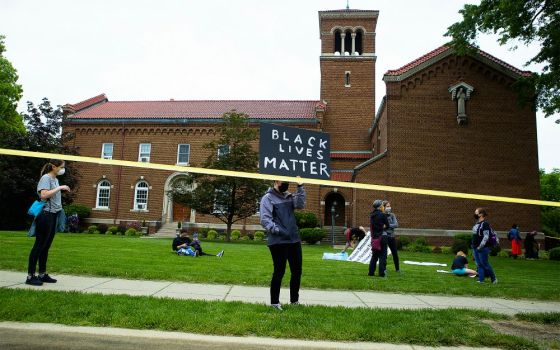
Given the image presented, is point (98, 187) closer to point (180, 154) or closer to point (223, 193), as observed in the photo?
point (180, 154)

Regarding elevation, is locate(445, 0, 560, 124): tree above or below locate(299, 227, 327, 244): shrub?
above

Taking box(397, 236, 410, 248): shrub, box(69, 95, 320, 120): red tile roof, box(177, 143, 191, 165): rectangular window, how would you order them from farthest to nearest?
box(69, 95, 320, 120): red tile roof → box(177, 143, 191, 165): rectangular window → box(397, 236, 410, 248): shrub

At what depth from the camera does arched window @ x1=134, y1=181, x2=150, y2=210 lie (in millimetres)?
34094

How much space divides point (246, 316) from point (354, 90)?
106 ft

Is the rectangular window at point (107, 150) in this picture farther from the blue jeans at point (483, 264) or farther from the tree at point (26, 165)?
the blue jeans at point (483, 264)

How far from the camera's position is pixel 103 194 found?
3466cm

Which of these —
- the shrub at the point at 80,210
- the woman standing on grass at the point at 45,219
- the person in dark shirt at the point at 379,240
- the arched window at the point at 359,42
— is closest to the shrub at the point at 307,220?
the arched window at the point at 359,42

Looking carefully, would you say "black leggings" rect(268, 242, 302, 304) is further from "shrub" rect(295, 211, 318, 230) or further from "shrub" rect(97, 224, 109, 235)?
"shrub" rect(97, 224, 109, 235)

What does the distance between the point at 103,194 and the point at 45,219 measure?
30.6 meters

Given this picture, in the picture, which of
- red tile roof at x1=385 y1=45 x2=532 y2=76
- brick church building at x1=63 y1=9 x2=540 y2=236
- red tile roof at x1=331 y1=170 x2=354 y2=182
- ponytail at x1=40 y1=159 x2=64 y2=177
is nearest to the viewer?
ponytail at x1=40 y1=159 x2=64 y2=177

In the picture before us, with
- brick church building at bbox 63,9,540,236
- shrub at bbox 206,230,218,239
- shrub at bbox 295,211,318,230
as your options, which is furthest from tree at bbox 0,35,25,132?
shrub at bbox 295,211,318,230

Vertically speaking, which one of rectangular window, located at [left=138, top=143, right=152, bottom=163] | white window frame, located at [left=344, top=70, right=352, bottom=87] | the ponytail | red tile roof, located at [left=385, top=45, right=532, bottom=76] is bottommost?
the ponytail

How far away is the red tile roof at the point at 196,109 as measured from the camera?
3476 centimetres

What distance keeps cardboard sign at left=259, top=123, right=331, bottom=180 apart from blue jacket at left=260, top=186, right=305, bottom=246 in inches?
13.2
